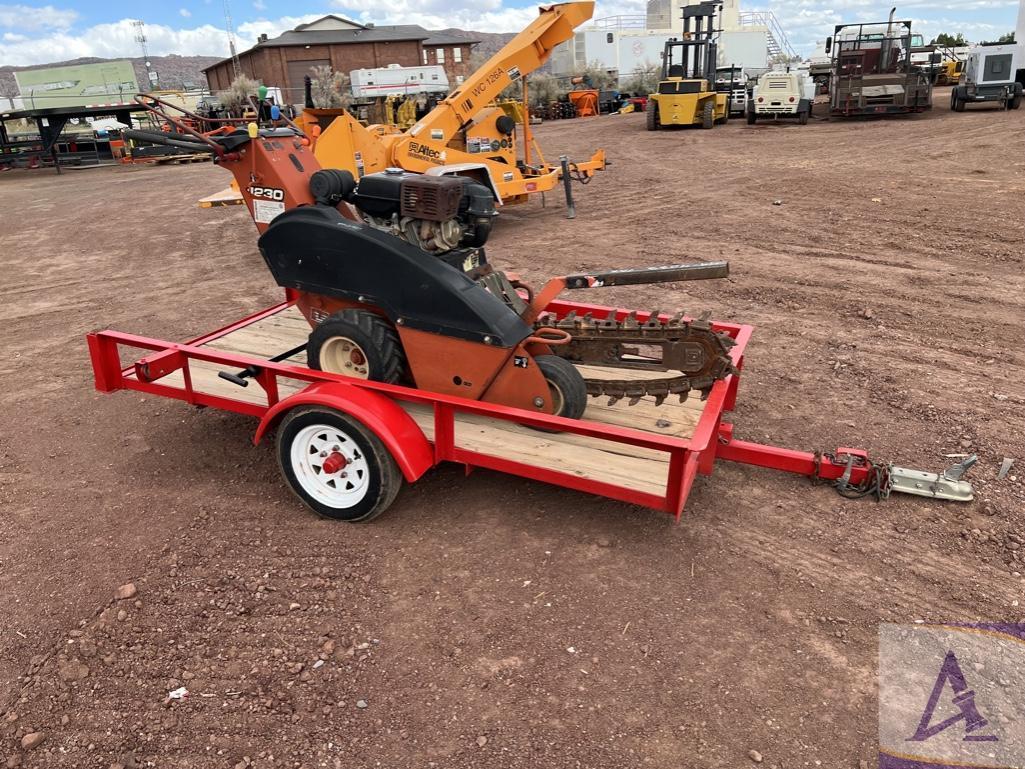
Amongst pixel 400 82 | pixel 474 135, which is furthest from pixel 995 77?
pixel 474 135

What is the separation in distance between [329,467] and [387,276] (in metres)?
1.00

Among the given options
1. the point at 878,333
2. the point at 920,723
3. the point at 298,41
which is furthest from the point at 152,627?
the point at 298,41

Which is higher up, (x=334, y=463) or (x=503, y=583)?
(x=334, y=463)

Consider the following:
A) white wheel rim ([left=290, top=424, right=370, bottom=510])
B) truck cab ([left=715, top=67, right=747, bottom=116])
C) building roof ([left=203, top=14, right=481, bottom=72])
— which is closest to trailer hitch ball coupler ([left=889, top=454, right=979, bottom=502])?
white wheel rim ([left=290, top=424, right=370, bottom=510])

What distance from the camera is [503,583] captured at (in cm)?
338

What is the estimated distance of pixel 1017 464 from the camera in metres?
4.26

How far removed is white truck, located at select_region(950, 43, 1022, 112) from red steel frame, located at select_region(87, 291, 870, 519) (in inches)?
840

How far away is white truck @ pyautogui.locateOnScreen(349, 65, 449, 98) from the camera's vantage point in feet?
63.1

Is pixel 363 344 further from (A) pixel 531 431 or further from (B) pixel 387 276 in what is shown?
(A) pixel 531 431

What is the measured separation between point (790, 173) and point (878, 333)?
27.5 feet

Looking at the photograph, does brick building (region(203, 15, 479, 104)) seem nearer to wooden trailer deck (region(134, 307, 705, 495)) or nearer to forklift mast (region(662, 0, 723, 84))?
forklift mast (region(662, 0, 723, 84))

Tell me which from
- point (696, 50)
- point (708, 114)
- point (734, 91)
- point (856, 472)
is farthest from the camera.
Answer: point (734, 91)

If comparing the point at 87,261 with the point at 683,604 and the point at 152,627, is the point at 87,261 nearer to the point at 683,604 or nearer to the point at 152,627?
the point at 152,627

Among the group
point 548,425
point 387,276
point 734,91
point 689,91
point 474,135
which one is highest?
point 734,91
